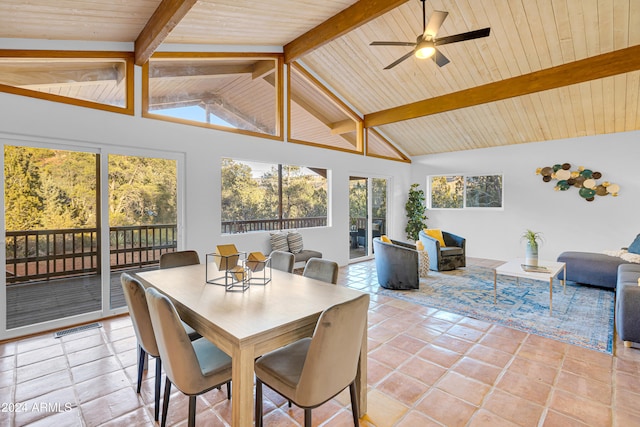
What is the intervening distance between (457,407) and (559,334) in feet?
5.87

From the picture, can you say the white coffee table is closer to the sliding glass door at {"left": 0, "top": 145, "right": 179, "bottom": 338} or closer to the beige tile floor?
the beige tile floor

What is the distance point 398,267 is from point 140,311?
3.47m

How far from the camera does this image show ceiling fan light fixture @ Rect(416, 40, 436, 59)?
123 inches

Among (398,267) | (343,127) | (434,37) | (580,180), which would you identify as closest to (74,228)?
(398,267)

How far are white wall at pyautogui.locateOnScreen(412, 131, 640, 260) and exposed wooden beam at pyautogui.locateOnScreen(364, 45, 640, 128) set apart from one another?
212 centimetres

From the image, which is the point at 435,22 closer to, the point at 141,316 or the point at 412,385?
the point at 412,385

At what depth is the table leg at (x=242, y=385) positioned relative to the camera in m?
1.35

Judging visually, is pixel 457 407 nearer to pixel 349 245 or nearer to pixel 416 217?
pixel 349 245

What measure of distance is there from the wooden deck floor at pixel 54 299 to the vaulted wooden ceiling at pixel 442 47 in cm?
244

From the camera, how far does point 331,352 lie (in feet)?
4.66

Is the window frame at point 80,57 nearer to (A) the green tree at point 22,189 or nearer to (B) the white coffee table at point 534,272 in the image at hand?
(A) the green tree at point 22,189

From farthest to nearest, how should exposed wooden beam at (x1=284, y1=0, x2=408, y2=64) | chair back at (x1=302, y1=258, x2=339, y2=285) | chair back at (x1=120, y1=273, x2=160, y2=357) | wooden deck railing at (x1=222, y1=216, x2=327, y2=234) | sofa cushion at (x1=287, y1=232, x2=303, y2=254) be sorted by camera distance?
sofa cushion at (x1=287, y1=232, x2=303, y2=254)
wooden deck railing at (x1=222, y1=216, x2=327, y2=234)
exposed wooden beam at (x1=284, y1=0, x2=408, y2=64)
chair back at (x1=302, y1=258, x2=339, y2=285)
chair back at (x1=120, y1=273, x2=160, y2=357)

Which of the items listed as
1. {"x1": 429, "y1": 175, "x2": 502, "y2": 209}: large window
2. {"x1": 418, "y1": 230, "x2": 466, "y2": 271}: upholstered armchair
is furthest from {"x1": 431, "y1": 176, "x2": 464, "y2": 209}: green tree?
{"x1": 418, "y1": 230, "x2": 466, "y2": 271}: upholstered armchair

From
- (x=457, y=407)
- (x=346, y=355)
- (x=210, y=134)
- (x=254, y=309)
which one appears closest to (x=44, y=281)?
(x=210, y=134)
